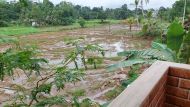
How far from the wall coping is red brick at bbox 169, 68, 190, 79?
0.02 m

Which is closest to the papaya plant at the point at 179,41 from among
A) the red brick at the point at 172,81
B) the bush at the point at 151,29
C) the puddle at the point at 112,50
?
the red brick at the point at 172,81

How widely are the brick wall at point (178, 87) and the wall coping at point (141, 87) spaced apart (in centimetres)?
4

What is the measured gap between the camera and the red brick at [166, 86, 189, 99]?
1.67m

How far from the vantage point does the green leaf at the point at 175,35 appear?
2.81m

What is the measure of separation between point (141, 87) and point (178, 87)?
0.56 metres

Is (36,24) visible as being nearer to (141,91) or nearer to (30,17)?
(30,17)

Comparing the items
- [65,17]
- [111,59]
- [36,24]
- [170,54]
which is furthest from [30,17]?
[170,54]

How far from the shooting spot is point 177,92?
171 centimetres

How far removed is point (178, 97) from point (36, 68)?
0.97m

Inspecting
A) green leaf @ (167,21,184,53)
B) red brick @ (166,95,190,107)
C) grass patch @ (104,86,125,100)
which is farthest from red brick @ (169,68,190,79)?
grass patch @ (104,86,125,100)

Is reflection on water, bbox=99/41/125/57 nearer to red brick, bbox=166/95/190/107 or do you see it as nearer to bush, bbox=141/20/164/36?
bush, bbox=141/20/164/36

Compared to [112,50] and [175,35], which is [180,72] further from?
[112,50]

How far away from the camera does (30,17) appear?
3212cm

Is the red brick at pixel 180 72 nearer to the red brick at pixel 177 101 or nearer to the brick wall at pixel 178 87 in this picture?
the brick wall at pixel 178 87
